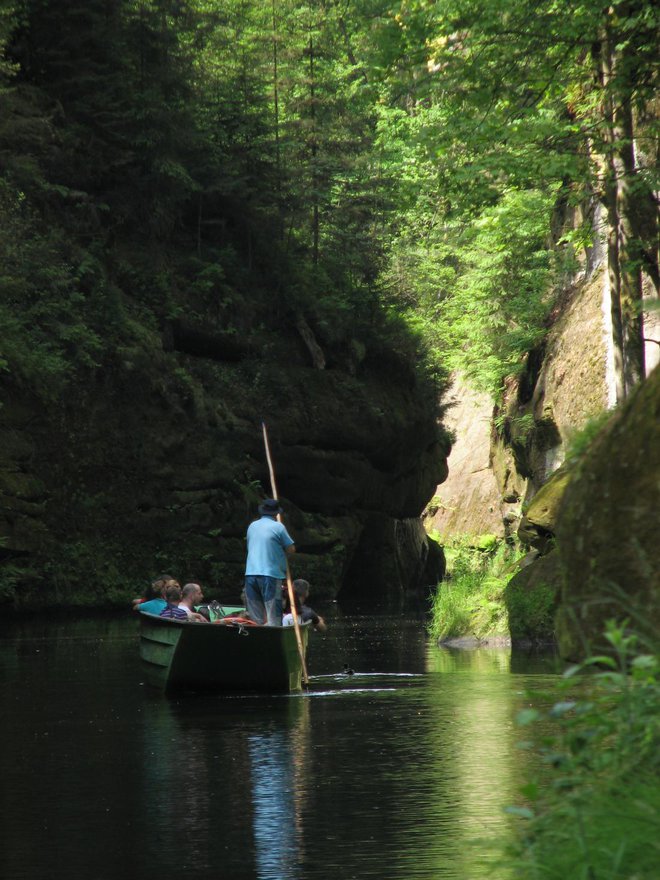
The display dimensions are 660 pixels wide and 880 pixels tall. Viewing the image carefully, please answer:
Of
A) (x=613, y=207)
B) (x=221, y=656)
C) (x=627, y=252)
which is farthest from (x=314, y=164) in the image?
(x=221, y=656)

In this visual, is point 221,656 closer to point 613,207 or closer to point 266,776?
point 266,776

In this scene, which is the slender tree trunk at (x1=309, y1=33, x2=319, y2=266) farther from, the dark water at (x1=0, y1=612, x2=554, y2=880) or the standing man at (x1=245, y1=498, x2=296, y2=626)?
the standing man at (x1=245, y1=498, x2=296, y2=626)

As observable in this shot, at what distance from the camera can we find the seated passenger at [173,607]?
50.0 ft

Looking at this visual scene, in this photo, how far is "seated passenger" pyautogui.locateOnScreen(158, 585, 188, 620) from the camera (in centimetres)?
1523

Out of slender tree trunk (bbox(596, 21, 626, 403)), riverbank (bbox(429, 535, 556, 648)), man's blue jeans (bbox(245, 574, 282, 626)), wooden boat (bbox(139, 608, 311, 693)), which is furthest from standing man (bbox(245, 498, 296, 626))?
riverbank (bbox(429, 535, 556, 648))

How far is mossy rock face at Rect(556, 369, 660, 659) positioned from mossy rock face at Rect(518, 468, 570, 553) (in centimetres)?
1200

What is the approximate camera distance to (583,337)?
2841cm

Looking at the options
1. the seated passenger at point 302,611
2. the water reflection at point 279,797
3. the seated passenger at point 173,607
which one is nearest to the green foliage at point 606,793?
the water reflection at point 279,797

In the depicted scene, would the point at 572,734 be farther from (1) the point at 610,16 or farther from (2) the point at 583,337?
(2) the point at 583,337

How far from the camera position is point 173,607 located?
15.3m

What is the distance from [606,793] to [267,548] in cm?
1084

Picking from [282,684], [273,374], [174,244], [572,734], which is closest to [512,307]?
[273,374]

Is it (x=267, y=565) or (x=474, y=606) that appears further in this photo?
(x=474, y=606)

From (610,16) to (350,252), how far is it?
24.8m
